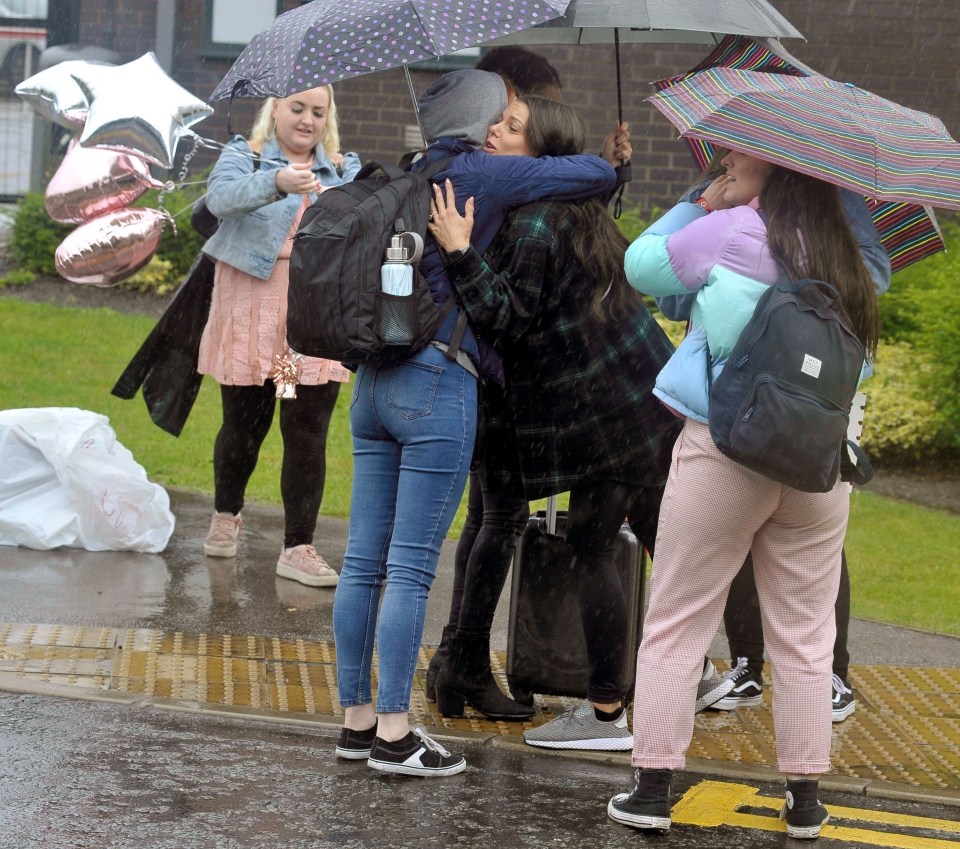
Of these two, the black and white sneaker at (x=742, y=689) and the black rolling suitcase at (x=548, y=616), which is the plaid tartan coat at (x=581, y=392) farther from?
the black and white sneaker at (x=742, y=689)

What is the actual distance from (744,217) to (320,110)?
117 inches

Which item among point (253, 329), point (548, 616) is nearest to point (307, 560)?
point (253, 329)

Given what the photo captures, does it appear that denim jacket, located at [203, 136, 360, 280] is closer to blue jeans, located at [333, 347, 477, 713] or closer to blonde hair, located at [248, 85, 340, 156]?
blonde hair, located at [248, 85, 340, 156]

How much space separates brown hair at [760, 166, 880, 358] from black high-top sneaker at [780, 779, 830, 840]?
1.19 m

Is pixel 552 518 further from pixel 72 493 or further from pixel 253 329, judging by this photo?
pixel 72 493

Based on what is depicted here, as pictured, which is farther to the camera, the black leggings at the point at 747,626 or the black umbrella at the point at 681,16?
the black leggings at the point at 747,626

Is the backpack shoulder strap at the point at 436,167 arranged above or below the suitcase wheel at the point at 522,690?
above

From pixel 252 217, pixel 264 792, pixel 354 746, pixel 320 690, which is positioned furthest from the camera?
pixel 252 217

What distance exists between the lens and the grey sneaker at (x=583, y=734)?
184 inches

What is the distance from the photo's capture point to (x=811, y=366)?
3621 mm

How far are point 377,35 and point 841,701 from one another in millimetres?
2720

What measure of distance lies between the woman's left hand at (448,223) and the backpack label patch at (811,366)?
1.05 meters

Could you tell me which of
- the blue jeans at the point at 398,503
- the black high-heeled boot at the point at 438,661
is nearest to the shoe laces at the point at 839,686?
the black high-heeled boot at the point at 438,661

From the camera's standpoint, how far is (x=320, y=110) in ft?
20.7
